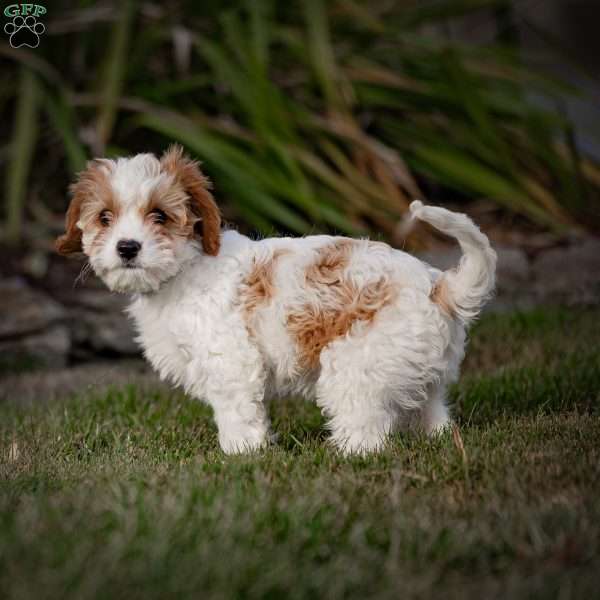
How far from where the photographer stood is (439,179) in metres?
7.50

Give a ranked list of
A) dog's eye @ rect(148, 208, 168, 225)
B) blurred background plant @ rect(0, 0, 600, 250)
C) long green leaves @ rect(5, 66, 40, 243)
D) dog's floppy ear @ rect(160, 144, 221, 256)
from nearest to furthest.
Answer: dog's eye @ rect(148, 208, 168, 225)
dog's floppy ear @ rect(160, 144, 221, 256)
long green leaves @ rect(5, 66, 40, 243)
blurred background plant @ rect(0, 0, 600, 250)

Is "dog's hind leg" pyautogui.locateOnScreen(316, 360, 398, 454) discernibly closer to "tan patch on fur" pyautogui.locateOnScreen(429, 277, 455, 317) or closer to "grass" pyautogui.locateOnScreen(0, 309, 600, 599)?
"grass" pyautogui.locateOnScreen(0, 309, 600, 599)

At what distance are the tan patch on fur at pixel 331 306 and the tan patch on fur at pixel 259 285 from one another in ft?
0.50

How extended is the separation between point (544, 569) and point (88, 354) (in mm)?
4684

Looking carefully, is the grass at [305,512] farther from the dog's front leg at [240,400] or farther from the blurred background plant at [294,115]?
the blurred background plant at [294,115]

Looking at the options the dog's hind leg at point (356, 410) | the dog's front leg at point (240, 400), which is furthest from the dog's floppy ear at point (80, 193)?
the dog's hind leg at point (356, 410)

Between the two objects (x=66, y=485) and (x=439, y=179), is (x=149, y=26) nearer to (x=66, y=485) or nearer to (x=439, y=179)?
(x=439, y=179)

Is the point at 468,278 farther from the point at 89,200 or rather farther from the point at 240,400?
the point at 89,200

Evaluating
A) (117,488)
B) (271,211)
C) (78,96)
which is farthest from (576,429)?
(78,96)

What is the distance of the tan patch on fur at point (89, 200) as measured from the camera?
362cm

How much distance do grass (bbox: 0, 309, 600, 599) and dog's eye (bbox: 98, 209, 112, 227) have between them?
951 millimetres

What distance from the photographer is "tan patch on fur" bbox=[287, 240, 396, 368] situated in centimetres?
349

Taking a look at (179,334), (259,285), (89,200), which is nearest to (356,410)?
(259,285)

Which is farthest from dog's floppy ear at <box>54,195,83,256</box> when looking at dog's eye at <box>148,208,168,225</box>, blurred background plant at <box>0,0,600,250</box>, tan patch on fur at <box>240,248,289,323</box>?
blurred background plant at <box>0,0,600,250</box>
